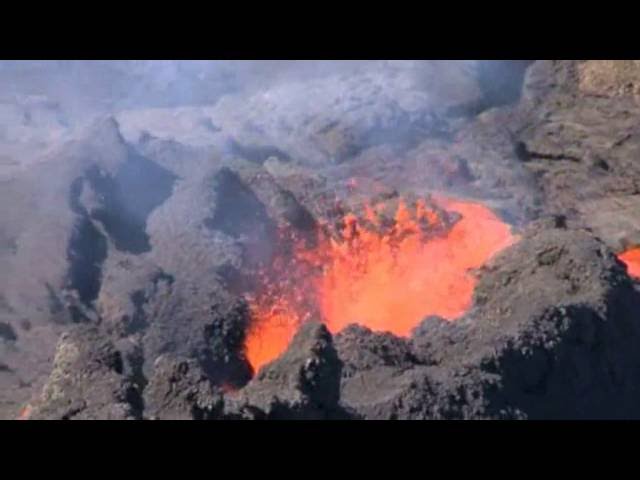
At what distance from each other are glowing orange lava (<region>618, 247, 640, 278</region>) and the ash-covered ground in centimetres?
16

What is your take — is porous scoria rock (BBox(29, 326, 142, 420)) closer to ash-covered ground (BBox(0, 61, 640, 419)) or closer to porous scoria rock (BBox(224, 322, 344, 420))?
ash-covered ground (BBox(0, 61, 640, 419))

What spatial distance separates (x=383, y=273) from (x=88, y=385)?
4.46 m

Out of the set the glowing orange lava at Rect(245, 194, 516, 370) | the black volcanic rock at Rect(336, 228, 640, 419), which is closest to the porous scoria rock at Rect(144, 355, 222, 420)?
the black volcanic rock at Rect(336, 228, 640, 419)

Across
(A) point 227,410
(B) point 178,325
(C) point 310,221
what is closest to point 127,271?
(B) point 178,325

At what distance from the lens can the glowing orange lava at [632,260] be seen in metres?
10.4

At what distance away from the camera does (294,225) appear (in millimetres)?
9867

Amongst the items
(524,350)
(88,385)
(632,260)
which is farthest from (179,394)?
(632,260)

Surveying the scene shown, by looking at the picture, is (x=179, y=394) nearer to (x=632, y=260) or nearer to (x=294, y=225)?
(x=294, y=225)

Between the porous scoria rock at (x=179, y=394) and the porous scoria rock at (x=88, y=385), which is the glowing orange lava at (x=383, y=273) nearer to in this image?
the porous scoria rock at (x=88, y=385)

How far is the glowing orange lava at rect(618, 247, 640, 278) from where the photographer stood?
1041 centimetres

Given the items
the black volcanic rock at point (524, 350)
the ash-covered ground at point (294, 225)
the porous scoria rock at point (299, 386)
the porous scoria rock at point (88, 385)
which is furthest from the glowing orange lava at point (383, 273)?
the porous scoria rock at point (88, 385)

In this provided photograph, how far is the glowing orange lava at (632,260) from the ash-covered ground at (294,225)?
6.2 inches

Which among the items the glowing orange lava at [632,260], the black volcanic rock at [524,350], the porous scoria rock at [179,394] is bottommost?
the porous scoria rock at [179,394]
